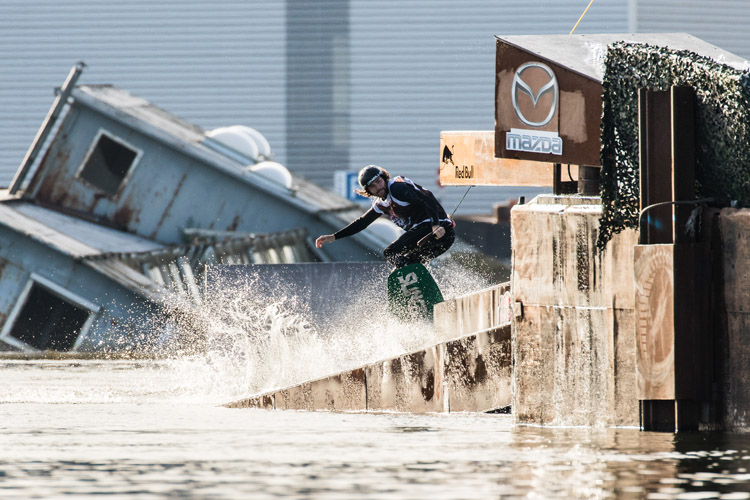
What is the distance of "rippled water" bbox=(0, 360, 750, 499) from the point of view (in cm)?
577

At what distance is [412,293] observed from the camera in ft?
38.2

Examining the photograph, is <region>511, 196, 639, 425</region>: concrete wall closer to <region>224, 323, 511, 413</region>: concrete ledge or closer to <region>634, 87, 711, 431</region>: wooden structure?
<region>634, 87, 711, 431</region>: wooden structure

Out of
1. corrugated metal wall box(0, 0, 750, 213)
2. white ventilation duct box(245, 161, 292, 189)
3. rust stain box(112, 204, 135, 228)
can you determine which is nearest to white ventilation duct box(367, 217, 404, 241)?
white ventilation duct box(245, 161, 292, 189)

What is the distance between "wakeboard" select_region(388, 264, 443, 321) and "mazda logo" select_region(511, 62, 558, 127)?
2.94 metres

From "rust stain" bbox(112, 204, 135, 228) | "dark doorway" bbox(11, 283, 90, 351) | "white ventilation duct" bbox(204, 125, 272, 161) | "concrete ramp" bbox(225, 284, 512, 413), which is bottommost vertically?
"concrete ramp" bbox(225, 284, 512, 413)

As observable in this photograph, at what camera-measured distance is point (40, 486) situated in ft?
19.4

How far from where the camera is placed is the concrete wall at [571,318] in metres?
8.16

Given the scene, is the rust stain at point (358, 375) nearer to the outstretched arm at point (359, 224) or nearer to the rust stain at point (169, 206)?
the outstretched arm at point (359, 224)

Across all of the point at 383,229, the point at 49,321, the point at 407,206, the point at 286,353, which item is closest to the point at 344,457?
the point at 407,206

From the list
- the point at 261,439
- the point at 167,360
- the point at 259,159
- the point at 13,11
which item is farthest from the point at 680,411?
the point at 13,11

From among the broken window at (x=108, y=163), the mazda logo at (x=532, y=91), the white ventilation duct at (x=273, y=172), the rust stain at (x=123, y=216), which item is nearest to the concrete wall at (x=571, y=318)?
the mazda logo at (x=532, y=91)

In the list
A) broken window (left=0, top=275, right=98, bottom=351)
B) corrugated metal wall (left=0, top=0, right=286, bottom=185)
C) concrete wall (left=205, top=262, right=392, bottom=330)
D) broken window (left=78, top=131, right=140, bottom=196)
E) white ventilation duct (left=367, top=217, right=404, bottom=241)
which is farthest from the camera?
corrugated metal wall (left=0, top=0, right=286, bottom=185)

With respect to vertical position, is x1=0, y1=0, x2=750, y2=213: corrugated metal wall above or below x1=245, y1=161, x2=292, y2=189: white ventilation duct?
above

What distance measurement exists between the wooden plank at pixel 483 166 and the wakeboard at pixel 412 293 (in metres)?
1.36
